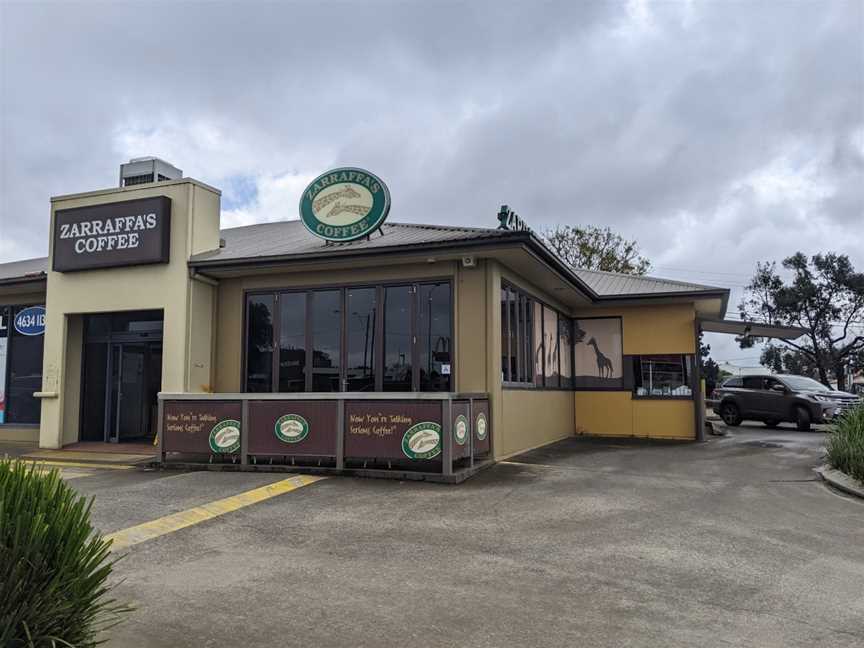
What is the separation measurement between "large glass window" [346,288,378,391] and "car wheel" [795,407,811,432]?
1357 centimetres

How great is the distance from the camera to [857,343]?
3519 centimetres

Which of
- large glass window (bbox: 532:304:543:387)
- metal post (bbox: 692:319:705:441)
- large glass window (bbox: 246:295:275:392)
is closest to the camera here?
large glass window (bbox: 246:295:275:392)

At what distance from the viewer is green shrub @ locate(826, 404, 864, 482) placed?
356 inches

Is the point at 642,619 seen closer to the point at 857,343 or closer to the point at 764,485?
the point at 764,485

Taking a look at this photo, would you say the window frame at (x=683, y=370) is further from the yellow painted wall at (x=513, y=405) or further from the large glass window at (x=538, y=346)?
the large glass window at (x=538, y=346)

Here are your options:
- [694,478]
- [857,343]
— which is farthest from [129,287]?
[857,343]

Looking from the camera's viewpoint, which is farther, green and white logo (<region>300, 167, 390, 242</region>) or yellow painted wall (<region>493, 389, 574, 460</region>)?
green and white logo (<region>300, 167, 390, 242</region>)

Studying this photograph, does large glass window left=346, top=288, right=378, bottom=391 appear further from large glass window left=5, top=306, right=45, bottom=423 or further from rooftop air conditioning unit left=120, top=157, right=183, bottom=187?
large glass window left=5, top=306, right=45, bottom=423

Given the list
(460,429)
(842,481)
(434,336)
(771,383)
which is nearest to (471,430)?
(460,429)

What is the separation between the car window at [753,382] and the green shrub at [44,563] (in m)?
20.2

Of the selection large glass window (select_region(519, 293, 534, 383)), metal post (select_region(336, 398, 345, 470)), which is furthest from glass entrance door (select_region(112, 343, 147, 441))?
large glass window (select_region(519, 293, 534, 383))

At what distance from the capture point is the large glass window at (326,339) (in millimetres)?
11320

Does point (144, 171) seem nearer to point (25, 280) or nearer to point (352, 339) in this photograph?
point (25, 280)

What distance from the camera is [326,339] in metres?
11.4
